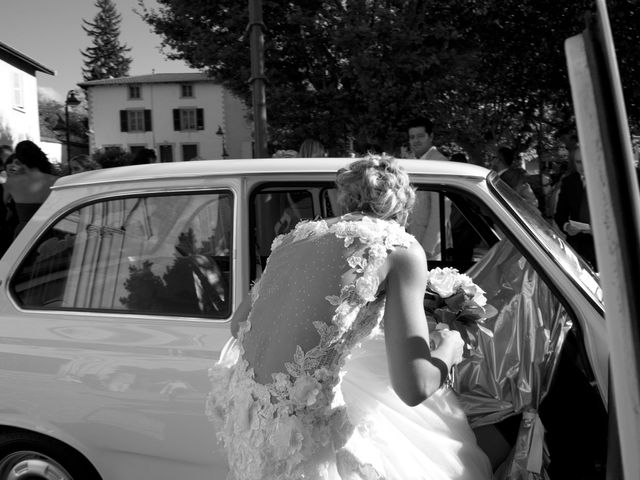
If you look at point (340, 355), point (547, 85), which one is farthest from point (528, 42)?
point (340, 355)

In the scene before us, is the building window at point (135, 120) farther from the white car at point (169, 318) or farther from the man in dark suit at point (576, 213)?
the white car at point (169, 318)

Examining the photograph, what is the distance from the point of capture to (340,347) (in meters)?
1.85

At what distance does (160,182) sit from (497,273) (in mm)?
1494

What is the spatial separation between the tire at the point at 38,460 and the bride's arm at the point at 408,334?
163cm

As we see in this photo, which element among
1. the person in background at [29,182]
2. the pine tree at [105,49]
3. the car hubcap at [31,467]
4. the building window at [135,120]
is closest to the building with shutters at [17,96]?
the building window at [135,120]

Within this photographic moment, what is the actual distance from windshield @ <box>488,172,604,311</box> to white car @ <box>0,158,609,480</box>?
0.01m

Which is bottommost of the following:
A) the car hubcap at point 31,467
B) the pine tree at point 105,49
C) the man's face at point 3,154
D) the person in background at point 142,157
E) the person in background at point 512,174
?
the car hubcap at point 31,467

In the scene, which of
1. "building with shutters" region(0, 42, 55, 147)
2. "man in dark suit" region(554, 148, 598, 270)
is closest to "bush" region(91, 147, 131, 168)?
"building with shutters" region(0, 42, 55, 147)

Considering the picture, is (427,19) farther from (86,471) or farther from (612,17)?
(86,471)

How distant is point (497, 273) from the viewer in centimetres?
281

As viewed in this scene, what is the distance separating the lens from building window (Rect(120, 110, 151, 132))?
57.9 m

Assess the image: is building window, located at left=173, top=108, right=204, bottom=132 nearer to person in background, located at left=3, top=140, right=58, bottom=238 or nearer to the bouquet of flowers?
person in background, located at left=3, top=140, right=58, bottom=238

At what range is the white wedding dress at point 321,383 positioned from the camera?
1815mm

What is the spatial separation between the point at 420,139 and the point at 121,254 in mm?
3039
